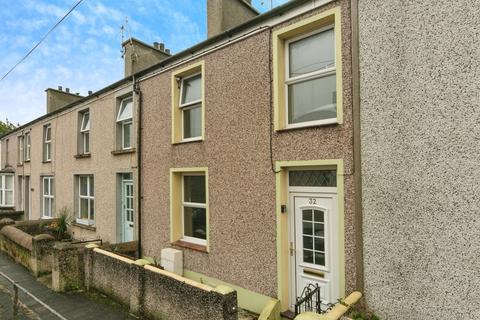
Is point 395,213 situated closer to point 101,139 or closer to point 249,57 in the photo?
point 249,57

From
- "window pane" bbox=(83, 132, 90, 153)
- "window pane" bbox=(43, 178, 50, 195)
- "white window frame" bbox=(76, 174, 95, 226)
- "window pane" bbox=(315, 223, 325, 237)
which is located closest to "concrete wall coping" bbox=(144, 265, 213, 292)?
"window pane" bbox=(315, 223, 325, 237)

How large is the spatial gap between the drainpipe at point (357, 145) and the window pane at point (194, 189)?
11.9ft

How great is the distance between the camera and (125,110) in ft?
32.1

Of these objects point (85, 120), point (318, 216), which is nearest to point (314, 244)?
point (318, 216)

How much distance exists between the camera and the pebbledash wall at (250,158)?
463cm

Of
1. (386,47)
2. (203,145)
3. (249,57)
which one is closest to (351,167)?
(386,47)

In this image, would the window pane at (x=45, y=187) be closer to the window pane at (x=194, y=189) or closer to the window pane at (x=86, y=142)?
the window pane at (x=86, y=142)

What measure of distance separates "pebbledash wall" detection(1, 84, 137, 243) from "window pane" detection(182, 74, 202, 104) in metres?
2.48

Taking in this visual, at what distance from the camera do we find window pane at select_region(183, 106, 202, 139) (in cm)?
733

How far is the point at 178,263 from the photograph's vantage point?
23.0 ft

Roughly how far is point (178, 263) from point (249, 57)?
4592 mm

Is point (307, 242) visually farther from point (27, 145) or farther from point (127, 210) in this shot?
point (27, 145)

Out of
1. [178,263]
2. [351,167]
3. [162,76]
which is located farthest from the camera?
[162,76]

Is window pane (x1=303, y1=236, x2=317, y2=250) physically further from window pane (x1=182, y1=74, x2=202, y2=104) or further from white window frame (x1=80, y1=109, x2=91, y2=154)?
white window frame (x1=80, y1=109, x2=91, y2=154)
